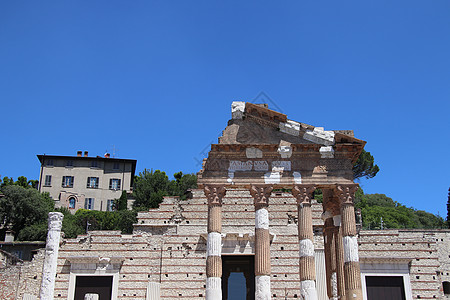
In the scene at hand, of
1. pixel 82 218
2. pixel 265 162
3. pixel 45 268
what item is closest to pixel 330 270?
pixel 265 162

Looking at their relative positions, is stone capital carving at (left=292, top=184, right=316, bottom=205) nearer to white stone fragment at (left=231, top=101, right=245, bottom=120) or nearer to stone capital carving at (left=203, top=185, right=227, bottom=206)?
stone capital carving at (left=203, top=185, right=227, bottom=206)

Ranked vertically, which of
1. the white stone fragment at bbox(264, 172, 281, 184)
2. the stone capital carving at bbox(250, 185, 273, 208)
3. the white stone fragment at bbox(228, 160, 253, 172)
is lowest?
the stone capital carving at bbox(250, 185, 273, 208)

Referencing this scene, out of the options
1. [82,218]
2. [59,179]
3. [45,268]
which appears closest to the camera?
[45,268]

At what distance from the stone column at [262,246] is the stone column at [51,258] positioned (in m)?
10.7

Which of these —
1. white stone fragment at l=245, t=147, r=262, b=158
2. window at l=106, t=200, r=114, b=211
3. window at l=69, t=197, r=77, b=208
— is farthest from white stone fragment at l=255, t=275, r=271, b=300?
window at l=69, t=197, r=77, b=208

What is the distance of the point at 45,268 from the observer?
22.6 metres

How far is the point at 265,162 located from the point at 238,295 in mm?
9804

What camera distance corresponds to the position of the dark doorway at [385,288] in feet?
74.3

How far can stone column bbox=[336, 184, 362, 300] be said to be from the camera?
57.1 ft

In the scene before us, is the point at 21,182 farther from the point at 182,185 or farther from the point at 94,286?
the point at 94,286

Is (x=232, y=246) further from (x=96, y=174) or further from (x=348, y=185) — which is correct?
(x=96, y=174)

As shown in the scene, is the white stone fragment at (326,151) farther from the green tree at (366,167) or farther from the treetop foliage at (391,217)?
the green tree at (366,167)

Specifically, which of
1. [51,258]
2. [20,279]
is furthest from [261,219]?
[20,279]

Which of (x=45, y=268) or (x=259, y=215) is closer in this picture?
(x=259, y=215)
